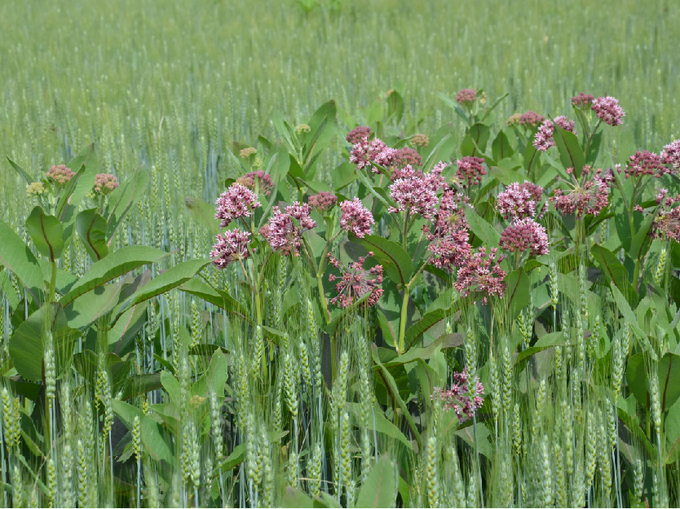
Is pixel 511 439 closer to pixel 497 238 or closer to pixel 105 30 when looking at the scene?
pixel 497 238

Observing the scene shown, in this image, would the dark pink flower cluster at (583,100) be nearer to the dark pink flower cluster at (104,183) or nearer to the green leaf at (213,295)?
the green leaf at (213,295)

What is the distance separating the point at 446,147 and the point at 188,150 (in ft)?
4.07

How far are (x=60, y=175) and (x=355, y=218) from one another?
585 mm

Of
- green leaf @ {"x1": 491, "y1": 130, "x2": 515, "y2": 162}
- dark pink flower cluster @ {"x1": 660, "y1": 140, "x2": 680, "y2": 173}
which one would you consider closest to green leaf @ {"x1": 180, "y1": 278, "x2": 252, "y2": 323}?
dark pink flower cluster @ {"x1": 660, "y1": 140, "x2": 680, "y2": 173}

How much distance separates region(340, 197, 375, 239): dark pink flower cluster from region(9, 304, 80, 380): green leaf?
0.52m

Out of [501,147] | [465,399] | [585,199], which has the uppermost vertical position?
[501,147]

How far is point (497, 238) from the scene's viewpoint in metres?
1.47

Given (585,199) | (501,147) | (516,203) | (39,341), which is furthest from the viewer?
(501,147)

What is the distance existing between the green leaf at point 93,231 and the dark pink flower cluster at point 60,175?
3.7 inches

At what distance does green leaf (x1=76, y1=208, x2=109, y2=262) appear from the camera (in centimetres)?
127

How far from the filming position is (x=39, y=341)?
1.13 m

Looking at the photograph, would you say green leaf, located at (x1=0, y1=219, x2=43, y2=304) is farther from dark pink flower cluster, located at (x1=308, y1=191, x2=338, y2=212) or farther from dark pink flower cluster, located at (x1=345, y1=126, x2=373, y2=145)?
dark pink flower cluster, located at (x1=345, y1=126, x2=373, y2=145)

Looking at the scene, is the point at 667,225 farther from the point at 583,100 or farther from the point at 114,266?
the point at 114,266

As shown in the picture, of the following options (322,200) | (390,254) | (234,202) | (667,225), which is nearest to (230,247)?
(234,202)
